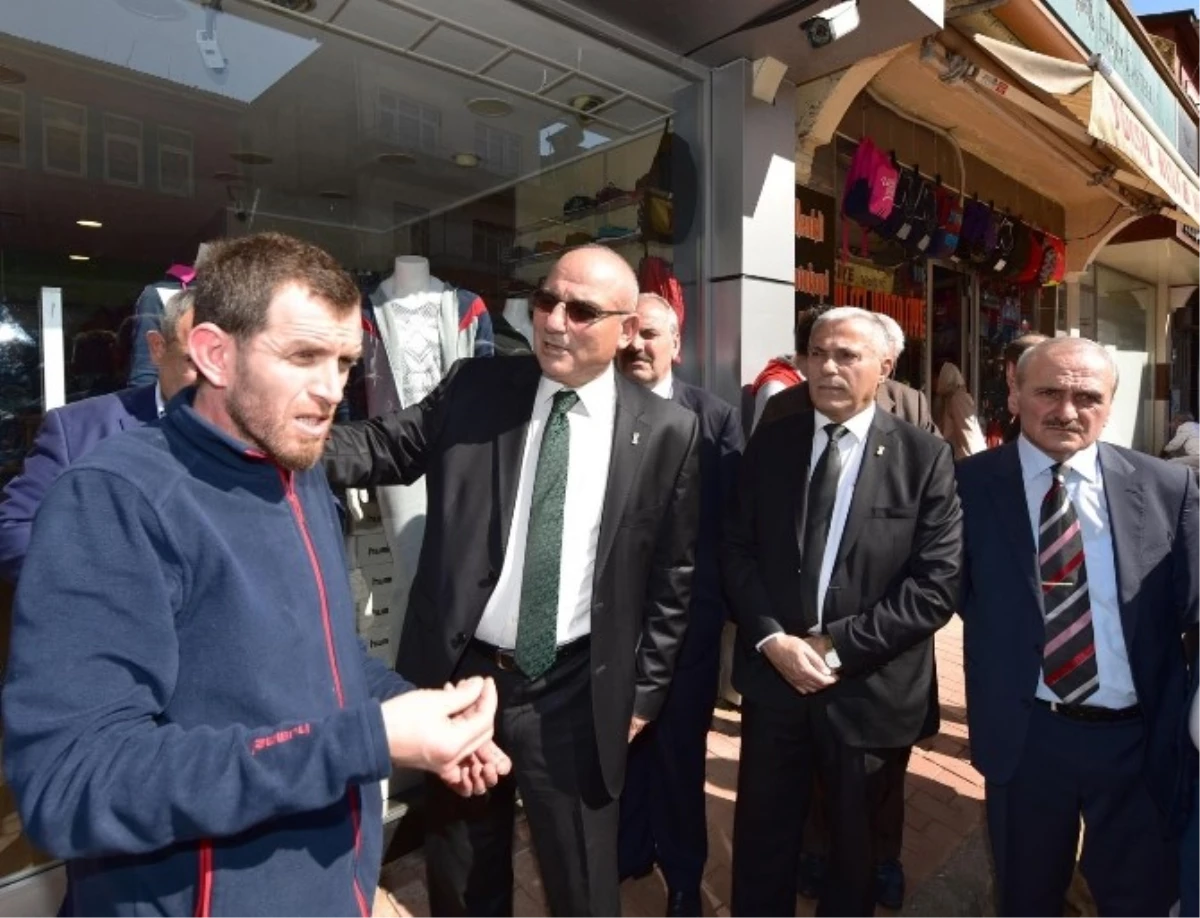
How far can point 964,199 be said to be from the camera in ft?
24.8

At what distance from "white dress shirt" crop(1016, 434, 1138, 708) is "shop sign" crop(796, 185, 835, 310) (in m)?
2.91

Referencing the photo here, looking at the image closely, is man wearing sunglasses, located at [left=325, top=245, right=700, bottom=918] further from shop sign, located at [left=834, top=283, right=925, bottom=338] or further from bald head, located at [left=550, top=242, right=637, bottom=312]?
shop sign, located at [left=834, top=283, right=925, bottom=338]

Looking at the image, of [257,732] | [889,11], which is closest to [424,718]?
[257,732]

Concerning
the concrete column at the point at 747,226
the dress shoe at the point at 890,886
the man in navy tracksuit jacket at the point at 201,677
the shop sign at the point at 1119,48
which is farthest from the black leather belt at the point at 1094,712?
the shop sign at the point at 1119,48

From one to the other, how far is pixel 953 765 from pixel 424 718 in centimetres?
375

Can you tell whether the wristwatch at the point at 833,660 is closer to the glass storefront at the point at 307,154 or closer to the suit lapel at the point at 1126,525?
the suit lapel at the point at 1126,525

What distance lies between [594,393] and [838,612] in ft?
3.38

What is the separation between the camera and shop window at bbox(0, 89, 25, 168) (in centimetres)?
283

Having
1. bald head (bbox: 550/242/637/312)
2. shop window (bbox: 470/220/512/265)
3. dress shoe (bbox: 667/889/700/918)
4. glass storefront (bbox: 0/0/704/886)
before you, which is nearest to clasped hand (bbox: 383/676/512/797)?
bald head (bbox: 550/242/637/312)

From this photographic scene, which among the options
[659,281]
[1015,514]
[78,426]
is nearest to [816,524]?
[1015,514]

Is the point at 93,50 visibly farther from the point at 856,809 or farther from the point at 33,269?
the point at 856,809

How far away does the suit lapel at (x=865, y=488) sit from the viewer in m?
2.40

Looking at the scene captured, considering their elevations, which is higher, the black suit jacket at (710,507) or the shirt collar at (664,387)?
the shirt collar at (664,387)

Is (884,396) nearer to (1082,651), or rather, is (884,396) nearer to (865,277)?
(1082,651)
